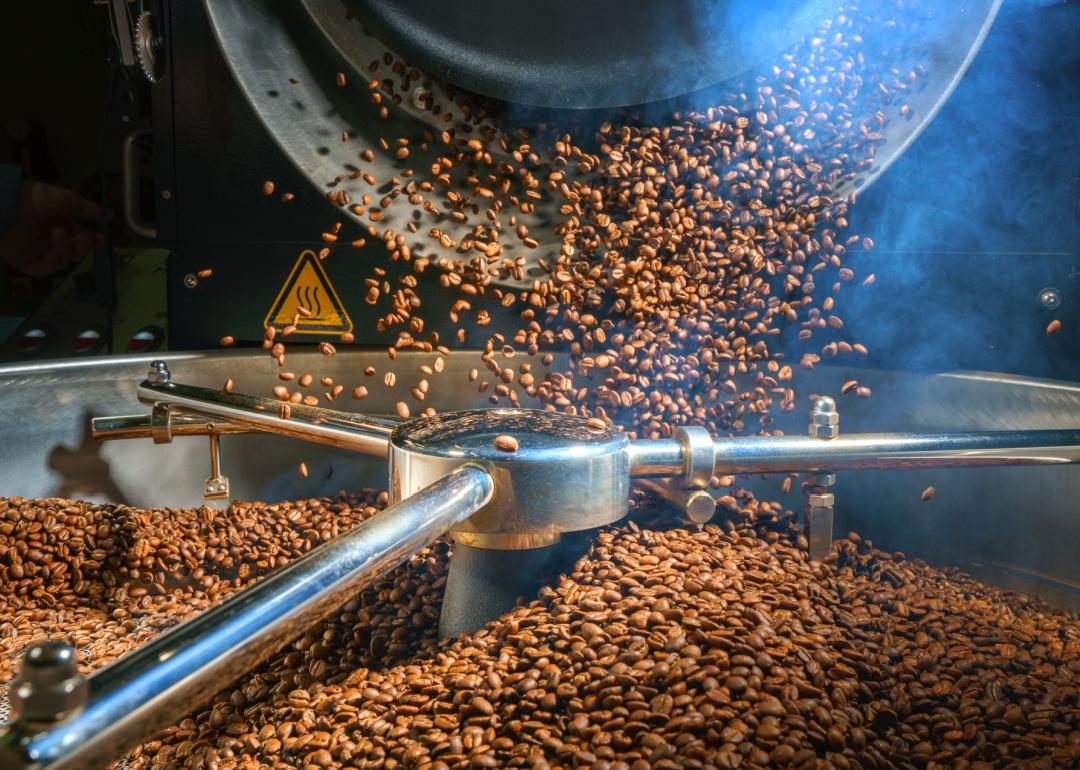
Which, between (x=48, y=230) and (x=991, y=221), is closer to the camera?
(x=991, y=221)

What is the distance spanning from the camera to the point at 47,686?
1.19 ft

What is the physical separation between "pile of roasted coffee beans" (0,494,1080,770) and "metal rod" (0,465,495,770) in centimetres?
17

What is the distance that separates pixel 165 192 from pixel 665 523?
0.84 meters

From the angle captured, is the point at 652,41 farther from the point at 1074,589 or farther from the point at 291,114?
the point at 1074,589

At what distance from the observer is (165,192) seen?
1.32 meters

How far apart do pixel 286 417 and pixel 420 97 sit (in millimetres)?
604

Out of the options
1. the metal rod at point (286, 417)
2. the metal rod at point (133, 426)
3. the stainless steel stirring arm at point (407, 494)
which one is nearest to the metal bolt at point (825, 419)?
the stainless steel stirring arm at point (407, 494)

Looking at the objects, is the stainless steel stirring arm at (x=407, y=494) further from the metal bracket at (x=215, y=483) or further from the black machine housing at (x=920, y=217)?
the black machine housing at (x=920, y=217)

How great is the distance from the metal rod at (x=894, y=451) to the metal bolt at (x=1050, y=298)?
0.30 metres

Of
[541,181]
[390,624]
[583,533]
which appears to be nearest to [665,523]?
[583,533]

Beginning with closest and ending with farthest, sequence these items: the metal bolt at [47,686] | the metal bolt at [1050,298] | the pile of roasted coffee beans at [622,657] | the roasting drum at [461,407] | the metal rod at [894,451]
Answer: the metal bolt at [47,686], the pile of roasted coffee beans at [622,657], the metal rod at [894,451], the roasting drum at [461,407], the metal bolt at [1050,298]

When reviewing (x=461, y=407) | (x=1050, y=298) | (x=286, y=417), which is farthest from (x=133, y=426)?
(x=1050, y=298)

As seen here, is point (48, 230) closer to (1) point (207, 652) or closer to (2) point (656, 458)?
(2) point (656, 458)

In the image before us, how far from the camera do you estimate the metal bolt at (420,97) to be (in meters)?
1.39
